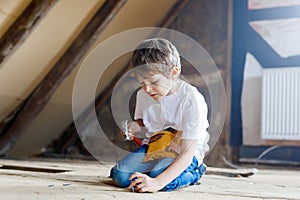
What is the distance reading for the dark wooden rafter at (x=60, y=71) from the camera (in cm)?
333

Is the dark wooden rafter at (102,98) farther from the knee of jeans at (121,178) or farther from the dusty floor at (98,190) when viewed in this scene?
the knee of jeans at (121,178)

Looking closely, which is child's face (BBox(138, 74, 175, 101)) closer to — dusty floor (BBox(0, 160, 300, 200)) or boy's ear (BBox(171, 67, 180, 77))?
boy's ear (BBox(171, 67, 180, 77))

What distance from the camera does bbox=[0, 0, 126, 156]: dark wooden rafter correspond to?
10.9 feet

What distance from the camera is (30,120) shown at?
3580mm

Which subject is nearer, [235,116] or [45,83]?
[45,83]

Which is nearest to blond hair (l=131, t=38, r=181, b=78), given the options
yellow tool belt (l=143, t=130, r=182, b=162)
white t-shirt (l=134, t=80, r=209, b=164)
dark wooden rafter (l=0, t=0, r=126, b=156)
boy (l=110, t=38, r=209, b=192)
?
boy (l=110, t=38, r=209, b=192)

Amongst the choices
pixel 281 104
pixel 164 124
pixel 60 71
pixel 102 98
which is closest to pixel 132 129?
pixel 164 124

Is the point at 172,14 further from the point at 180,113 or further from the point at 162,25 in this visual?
the point at 180,113

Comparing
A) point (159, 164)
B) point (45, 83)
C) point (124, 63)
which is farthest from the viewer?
point (124, 63)

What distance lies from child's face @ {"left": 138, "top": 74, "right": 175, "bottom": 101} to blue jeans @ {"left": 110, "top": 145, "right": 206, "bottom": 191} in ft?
0.89

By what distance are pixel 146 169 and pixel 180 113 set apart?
1.03 ft

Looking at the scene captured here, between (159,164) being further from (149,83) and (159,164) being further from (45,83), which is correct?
(45,83)

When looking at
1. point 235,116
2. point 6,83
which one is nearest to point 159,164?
point 6,83

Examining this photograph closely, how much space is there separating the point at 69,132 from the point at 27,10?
188cm
